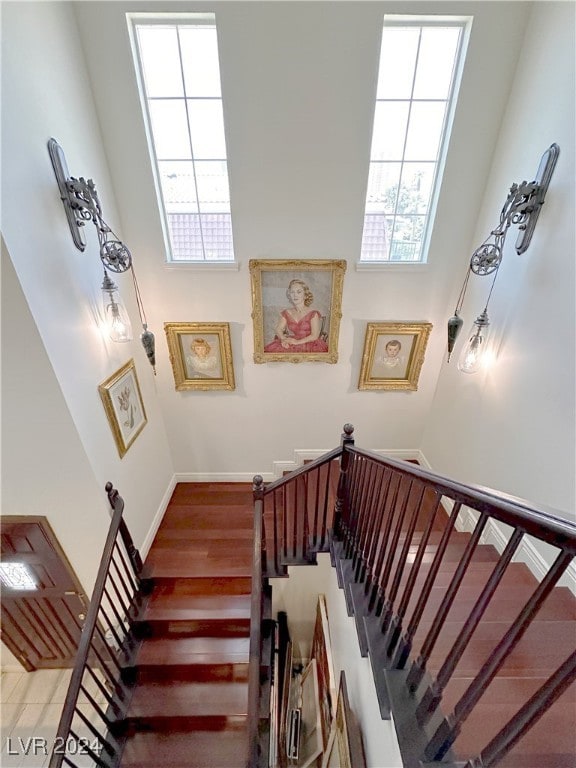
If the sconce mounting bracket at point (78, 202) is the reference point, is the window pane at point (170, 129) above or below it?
above

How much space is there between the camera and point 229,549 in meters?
2.90

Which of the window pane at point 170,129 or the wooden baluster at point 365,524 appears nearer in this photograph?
the wooden baluster at point 365,524

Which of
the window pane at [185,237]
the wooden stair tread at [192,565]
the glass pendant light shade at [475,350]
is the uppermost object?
the window pane at [185,237]

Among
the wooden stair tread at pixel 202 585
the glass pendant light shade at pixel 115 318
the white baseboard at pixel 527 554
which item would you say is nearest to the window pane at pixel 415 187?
the white baseboard at pixel 527 554

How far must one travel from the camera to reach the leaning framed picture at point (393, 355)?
297cm

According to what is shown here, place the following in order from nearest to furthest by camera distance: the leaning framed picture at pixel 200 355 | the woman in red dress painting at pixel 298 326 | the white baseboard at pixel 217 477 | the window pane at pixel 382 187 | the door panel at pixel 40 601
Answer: the door panel at pixel 40 601 → the window pane at pixel 382 187 → the woman in red dress painting at pixel 298 326 → the leaning framed picture at pixel 200 355 → the white baseboard at pixel 217 477

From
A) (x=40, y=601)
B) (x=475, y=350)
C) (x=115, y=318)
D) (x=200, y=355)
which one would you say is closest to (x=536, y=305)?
(x=475, y=350)

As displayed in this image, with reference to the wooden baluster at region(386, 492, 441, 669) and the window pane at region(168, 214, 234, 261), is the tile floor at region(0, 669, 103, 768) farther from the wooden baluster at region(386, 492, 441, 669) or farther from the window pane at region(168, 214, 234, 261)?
the window pane at region(168, 214, 234, 261)

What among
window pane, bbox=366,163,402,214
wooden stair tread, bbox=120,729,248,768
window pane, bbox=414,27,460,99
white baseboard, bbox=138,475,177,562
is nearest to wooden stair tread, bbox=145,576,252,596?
white baseboard, bbox=138,475,177,562

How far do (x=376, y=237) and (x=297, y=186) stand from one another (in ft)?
2.58

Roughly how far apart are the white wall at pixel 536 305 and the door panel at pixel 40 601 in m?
3.28

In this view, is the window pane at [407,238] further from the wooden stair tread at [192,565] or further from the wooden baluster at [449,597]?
the wooden stair tread at [192,565]

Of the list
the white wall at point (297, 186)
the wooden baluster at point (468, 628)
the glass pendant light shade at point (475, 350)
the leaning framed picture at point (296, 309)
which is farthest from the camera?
the leaning framed picture at point (296, 309)

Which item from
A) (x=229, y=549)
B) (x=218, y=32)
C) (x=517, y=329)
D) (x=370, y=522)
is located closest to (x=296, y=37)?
(x=218, y=32)
